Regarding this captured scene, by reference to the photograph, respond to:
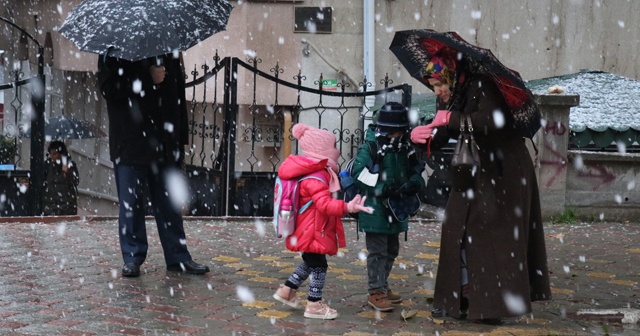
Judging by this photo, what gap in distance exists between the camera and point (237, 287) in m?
8.11

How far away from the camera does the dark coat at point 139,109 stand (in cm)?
822

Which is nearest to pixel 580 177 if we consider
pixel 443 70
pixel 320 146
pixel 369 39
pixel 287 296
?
pixel 369 39

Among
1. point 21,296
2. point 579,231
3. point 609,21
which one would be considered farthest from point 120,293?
point 609,21

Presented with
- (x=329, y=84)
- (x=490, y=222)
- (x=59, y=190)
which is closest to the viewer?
(x=490, y=222)

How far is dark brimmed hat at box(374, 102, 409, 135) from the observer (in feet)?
23.6

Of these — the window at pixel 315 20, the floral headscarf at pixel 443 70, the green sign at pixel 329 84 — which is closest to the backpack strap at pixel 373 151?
the floral headscarf at pixel 443 70

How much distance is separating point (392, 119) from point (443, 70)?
48 cm

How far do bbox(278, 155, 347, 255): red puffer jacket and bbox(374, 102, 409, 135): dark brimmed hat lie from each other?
0.52 metres

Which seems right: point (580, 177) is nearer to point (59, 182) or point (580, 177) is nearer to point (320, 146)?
point (59, 182)

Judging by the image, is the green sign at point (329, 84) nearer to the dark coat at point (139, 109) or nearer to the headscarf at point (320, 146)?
the dark coat at point (139, 109)

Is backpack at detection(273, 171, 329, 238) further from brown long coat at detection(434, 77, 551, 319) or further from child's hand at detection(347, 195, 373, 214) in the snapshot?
brown long coat at detection(434, 77, 551, 319)

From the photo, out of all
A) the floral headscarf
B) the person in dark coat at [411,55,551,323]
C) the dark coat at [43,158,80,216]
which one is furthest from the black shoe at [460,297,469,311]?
the dark coat at [43,158,80,216]

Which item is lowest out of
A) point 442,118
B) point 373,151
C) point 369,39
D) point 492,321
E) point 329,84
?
point 492,321

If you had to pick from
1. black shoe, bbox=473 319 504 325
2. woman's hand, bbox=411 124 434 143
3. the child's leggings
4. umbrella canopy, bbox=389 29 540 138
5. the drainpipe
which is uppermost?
the drainpipe
